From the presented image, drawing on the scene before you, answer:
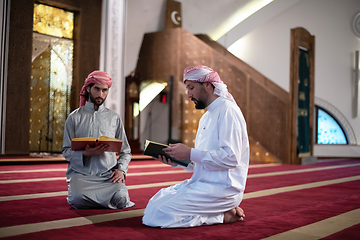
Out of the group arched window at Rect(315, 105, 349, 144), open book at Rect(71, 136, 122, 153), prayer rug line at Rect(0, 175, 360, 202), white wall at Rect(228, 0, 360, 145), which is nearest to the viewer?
open book at Rect(71, 136, 122, 153)

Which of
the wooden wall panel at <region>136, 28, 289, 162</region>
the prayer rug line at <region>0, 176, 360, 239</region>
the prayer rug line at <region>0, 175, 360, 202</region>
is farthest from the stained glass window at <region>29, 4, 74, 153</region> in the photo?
the prayer rug line at <region>0, 176, 360, 239</region>

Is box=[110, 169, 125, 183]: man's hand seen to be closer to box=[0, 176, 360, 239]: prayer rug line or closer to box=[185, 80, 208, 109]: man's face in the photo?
box=[0, 176, 360, 239]: prayer rug line

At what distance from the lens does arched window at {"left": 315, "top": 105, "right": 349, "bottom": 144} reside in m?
11.5

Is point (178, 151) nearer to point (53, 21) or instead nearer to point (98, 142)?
point (98, 142)

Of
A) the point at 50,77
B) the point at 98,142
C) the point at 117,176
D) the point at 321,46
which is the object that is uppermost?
the point at 321,46

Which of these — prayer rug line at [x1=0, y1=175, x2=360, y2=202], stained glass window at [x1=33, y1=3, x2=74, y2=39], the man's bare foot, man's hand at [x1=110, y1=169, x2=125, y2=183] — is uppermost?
stained glass window at [x1=33, y1=3, x2=74, y2=39]

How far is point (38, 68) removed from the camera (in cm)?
784

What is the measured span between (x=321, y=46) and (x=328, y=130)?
100 inches

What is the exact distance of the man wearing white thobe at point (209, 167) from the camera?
2.10m

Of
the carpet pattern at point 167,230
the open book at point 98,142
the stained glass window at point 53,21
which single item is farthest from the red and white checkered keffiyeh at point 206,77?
the stained glass window at point 53,21

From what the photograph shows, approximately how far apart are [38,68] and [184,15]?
422 cm

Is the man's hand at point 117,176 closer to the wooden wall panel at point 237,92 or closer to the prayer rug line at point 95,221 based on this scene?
the prayer rug line at point 95,221

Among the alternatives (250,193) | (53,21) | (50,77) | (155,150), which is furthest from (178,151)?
(53,21)

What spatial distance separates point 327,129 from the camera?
459 inches
